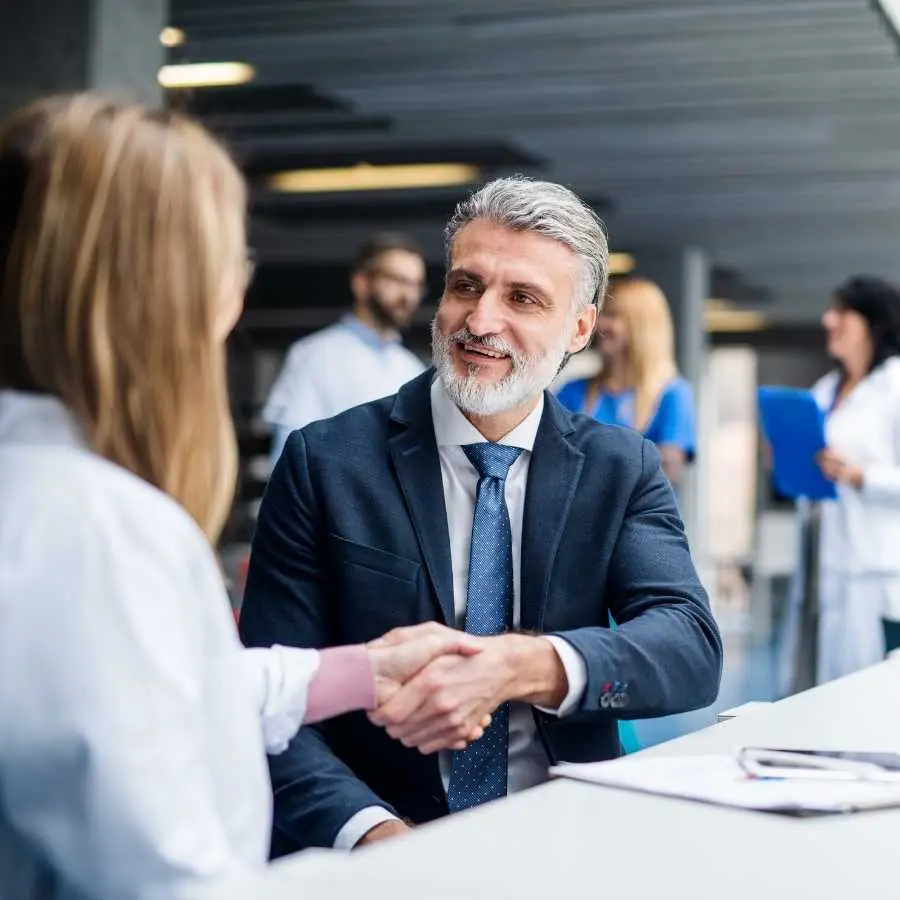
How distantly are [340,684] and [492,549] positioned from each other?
602 millimetres

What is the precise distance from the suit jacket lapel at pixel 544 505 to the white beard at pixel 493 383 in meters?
0.06

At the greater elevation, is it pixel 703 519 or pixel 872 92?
pixel 872 92

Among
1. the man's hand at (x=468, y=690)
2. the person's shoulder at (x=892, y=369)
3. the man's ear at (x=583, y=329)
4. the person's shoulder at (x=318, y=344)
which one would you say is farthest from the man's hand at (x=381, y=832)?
the person's shoulder at (x=318, y=344)

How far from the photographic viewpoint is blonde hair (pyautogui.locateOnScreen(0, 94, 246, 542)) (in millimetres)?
1186

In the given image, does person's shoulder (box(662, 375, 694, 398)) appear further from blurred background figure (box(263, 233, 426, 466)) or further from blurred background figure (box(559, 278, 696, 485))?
blurred background figure (box(263, 233, 426, 466))

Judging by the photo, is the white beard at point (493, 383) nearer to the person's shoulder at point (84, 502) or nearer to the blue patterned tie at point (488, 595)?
the blue patterned tie at point (488, 595)

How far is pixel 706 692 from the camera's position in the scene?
2072mm

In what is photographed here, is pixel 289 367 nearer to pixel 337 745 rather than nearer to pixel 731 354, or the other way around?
pixel 337 745

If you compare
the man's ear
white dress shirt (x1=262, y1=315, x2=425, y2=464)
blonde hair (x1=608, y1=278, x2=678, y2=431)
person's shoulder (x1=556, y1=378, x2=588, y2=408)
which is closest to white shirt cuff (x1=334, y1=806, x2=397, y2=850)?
the man's ear

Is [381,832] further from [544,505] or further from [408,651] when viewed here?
[544,505]

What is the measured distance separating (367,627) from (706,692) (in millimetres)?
471

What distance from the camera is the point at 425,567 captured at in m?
2.06

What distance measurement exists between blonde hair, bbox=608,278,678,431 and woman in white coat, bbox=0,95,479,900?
12.8ft

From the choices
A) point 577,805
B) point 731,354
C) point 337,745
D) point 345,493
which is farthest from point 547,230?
point 731,354
